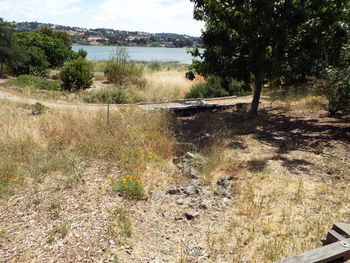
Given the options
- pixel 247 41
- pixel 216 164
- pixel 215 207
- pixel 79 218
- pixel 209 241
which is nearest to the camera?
pixel 209 241

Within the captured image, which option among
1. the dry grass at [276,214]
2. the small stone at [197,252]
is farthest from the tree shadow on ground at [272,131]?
the small stone at [197,252]

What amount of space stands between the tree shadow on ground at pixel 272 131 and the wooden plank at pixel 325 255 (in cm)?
231

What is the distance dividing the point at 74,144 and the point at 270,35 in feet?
17.3

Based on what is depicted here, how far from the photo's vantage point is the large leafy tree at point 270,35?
6.27 m

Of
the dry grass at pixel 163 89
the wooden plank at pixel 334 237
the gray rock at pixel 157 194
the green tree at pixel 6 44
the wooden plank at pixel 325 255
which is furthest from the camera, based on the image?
the green tree at pixel 6 44

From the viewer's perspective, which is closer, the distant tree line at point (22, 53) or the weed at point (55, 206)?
the weed at point (55, 206)

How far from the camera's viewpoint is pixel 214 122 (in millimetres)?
7852

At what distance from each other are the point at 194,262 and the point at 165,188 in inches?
60.2

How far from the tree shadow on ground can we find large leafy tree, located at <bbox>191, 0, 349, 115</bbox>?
1400 millimetres

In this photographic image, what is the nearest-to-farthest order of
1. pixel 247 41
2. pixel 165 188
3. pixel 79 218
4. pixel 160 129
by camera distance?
pixel 79 218
pixel 165 188
pixel 160 129
pixel 247 41

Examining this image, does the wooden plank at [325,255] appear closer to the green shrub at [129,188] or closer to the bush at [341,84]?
the green shrub at [129,188]

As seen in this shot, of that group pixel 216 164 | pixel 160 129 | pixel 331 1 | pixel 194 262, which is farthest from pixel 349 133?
pixel 194 262

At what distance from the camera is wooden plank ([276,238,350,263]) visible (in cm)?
216

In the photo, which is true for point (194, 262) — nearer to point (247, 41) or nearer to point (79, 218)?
point (79, 218)
